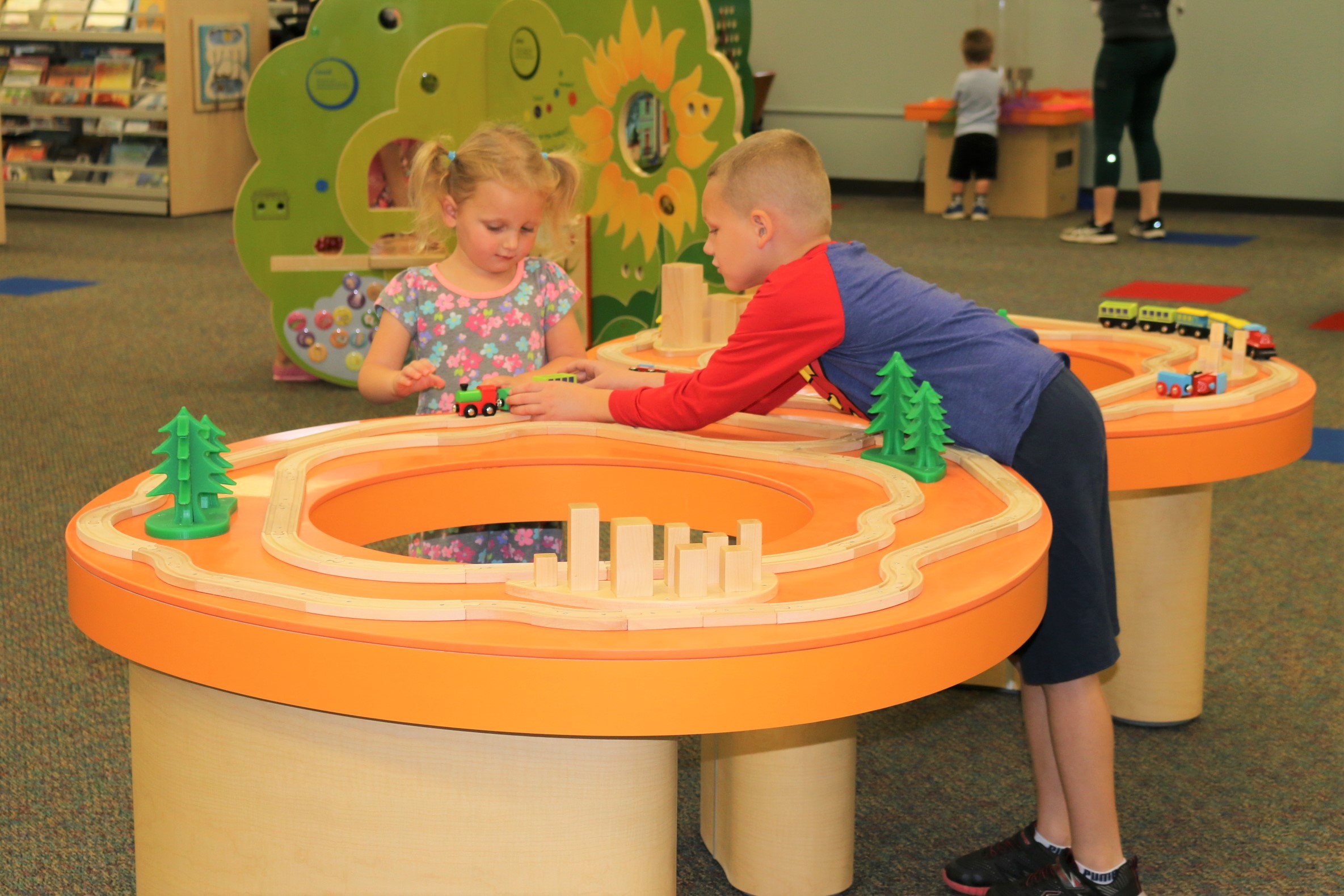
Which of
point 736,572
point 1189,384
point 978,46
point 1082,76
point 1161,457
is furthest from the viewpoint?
point 1082,76

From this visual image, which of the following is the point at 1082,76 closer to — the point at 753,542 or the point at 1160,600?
the point at 1160,600

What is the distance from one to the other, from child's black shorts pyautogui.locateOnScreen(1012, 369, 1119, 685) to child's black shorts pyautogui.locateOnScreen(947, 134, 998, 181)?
7261 millimetres

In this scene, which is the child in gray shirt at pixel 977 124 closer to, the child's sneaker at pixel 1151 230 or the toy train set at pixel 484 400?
the child's sneaker at pixel 1151 230

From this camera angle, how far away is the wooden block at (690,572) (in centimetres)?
123

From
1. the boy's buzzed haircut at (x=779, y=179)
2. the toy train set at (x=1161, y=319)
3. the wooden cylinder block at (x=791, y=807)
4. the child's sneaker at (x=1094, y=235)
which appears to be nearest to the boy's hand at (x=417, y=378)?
the boy's buzzed haircut at (x=779, y=179)

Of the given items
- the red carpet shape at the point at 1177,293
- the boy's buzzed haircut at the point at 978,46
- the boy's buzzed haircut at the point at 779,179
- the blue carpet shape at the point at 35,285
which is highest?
the boy's buzzed haircut at the point at 978,46

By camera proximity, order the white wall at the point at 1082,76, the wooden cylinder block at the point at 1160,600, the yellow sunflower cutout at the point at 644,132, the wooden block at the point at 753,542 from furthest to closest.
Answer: the white wall at the point at 1082,76, the yellow sunflower cutout at the point at 644,132, the wooden cylinder block at the point at 1160,600, the wooden block at the point at 753,542

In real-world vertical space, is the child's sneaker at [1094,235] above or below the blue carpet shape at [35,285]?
above

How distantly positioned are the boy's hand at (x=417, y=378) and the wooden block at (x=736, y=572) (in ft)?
3.04

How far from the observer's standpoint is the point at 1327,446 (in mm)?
4238

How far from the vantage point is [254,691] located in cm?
121

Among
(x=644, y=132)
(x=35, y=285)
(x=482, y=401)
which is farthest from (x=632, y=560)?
(x=35, y=285)

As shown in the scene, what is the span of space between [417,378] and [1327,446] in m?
3.21

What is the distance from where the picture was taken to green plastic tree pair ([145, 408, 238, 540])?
145 cm
